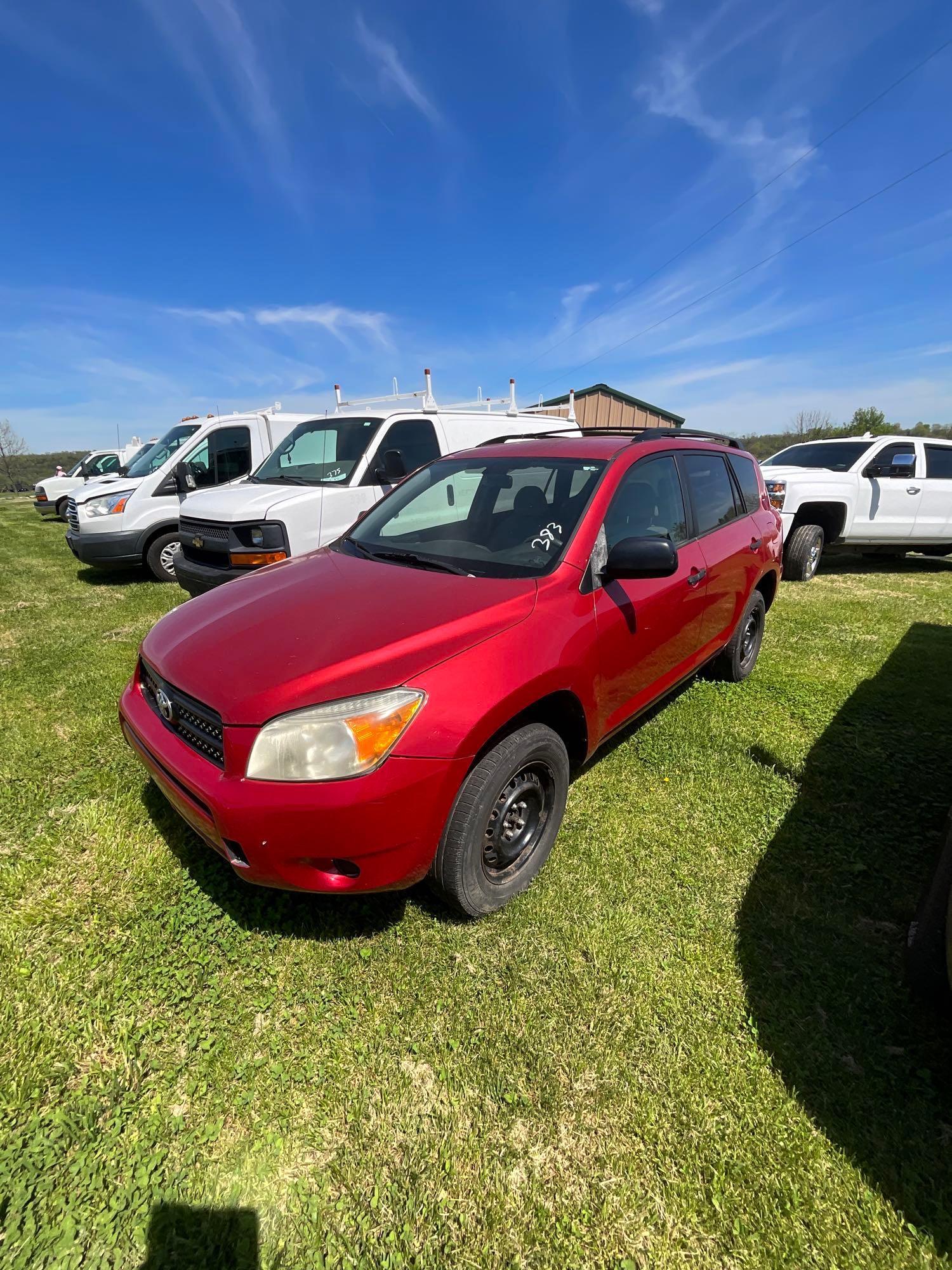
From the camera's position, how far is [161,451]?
8438 millimetres

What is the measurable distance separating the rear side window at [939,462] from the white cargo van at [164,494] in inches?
340

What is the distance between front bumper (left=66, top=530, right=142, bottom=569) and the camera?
7227 mm

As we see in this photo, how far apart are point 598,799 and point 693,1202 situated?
1.63 meters

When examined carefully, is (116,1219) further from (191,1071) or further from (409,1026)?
(409,1026)

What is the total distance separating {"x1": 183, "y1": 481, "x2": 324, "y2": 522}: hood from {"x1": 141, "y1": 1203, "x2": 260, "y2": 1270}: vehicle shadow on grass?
4.63 m

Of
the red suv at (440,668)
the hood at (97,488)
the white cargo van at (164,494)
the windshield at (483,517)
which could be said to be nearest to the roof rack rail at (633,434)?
the red suv at (440,668)

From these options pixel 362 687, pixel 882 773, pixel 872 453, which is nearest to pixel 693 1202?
pixel 362 687

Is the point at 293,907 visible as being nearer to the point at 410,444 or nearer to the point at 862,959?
the point at 862,959

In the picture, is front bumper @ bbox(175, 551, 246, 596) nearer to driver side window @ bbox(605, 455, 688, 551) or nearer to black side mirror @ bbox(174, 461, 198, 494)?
black side mirror @ bbox(174, 461, 198, 494)

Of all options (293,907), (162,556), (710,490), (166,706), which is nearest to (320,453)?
(162,556)

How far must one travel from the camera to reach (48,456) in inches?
2093

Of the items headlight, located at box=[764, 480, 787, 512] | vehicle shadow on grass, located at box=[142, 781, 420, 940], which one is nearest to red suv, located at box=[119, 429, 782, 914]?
vehicle shadow on grass, located at box=[142, 781, 420, 940]

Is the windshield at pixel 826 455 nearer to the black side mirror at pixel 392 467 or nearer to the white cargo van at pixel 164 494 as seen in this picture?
the black side mirror at pixel 392 467

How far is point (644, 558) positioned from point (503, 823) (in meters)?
1.21
